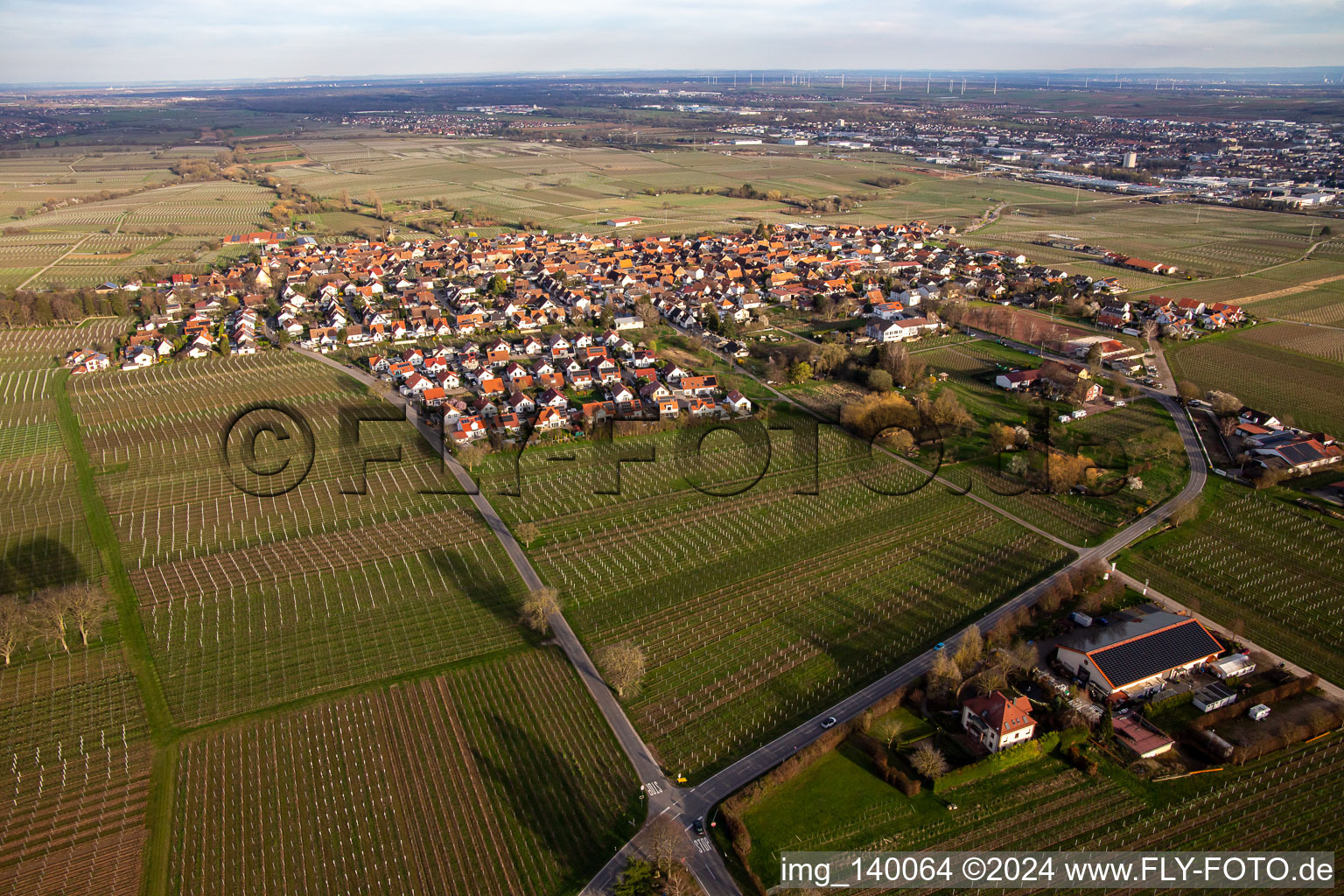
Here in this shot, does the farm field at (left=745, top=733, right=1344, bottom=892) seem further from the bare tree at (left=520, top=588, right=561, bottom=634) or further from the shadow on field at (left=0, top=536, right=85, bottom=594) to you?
the shadow on field at (left=0, top=536, right=85, bottom=594)

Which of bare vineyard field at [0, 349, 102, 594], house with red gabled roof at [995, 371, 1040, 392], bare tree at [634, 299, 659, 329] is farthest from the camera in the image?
bare tree at [634, 299, 659, 329]

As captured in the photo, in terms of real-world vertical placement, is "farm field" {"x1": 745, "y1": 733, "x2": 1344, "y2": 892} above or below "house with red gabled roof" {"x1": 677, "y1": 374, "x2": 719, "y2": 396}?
below

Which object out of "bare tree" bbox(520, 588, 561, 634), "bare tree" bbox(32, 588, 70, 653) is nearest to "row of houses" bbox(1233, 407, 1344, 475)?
"bare tree" bbox(520, 588, 561, 634)

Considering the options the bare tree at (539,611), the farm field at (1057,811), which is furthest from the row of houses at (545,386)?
the farm field at (1057,811)

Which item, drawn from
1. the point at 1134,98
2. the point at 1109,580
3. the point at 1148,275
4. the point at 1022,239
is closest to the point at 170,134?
the point at 1022,239

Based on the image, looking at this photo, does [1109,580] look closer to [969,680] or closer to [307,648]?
[969,680]

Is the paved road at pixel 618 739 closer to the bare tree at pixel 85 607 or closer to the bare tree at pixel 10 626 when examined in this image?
the bare tree at pixel 85 607

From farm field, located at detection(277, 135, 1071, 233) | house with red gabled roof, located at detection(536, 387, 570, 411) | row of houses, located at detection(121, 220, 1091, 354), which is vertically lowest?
house with red gabled roof, located at detection(536, 387, 570, 411)
